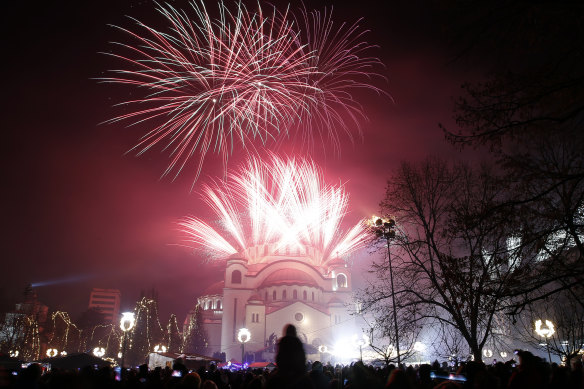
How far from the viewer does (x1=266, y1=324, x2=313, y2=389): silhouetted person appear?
3629mm

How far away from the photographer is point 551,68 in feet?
20.0

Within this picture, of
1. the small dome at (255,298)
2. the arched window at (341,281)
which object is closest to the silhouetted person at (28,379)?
the small dome at (255,298)

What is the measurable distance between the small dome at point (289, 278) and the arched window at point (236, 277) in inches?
161

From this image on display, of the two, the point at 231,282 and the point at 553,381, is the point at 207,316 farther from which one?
the point at 553,381

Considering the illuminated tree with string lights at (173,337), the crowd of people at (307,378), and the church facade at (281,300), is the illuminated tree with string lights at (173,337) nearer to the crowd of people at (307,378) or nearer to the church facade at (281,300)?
the church facade at (281,300)

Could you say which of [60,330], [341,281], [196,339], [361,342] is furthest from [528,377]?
[60,330]

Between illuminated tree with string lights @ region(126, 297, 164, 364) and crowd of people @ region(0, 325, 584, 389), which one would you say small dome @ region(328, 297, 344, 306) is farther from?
crowd of people @ region(0, 325, 584, 389)

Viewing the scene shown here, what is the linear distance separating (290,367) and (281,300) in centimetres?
5844

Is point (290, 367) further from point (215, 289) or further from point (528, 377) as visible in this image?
point (215, 289)

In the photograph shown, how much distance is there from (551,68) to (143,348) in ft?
255

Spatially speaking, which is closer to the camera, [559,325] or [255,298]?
[559,325]

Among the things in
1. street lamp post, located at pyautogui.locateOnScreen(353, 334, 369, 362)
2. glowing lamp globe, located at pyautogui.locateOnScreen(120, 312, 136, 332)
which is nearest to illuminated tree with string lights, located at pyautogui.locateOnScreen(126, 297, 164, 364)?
street lamp post, located at pyautogui.locateOnScreen(353, 334, 369, 362)

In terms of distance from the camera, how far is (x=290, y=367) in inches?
147

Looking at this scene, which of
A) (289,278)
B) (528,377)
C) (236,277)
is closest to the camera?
(528,377)
